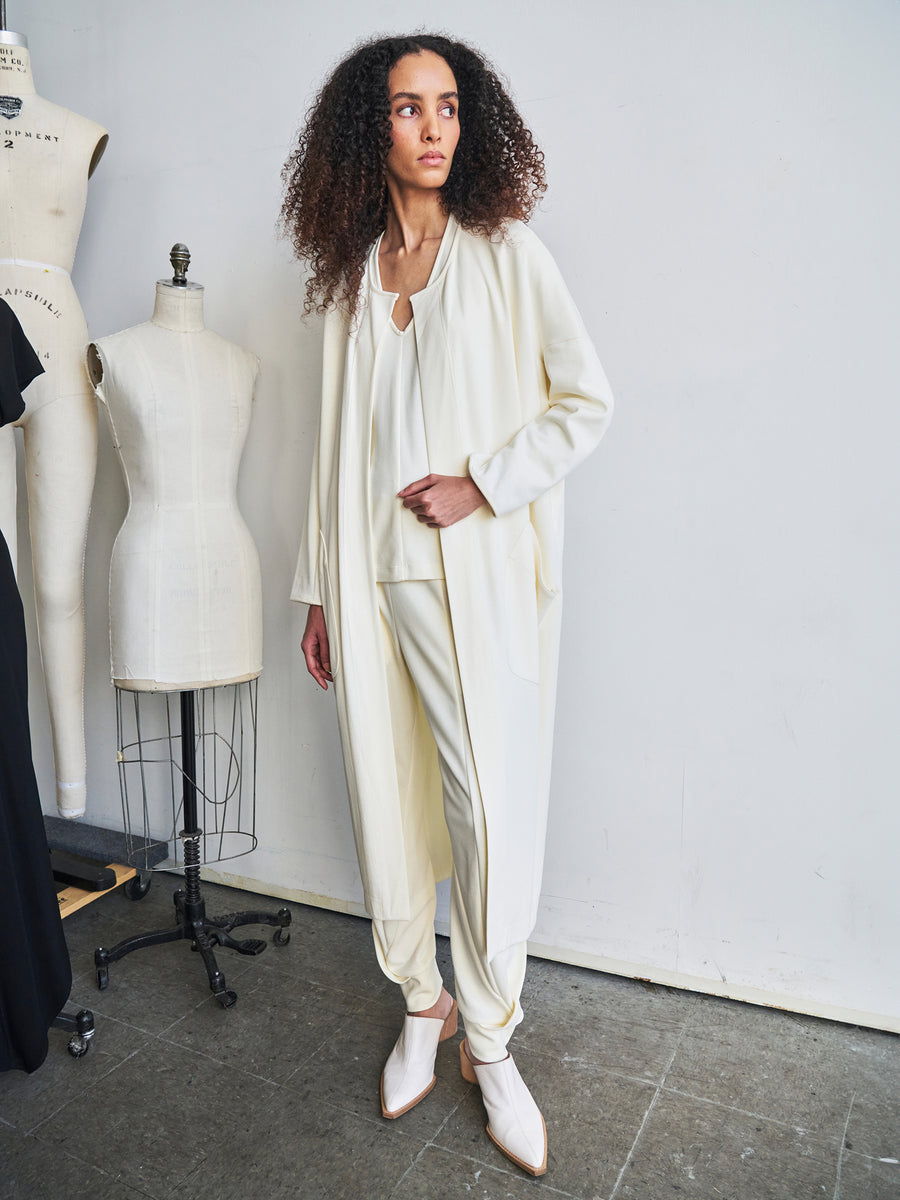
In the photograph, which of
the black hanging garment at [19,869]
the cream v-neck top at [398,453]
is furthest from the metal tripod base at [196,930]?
the cream v-neck top at [398,453]

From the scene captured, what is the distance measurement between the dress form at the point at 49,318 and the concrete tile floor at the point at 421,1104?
3.38ft

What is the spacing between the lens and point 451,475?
62.6 inches

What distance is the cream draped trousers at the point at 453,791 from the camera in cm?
160

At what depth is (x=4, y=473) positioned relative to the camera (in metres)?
2.23

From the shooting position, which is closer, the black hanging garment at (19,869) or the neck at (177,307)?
the black hanging garment at (19,869)

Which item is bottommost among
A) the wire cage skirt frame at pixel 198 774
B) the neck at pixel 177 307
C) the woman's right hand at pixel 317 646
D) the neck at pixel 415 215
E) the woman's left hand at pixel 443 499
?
the wire cage skirt frame at pixel 198 774

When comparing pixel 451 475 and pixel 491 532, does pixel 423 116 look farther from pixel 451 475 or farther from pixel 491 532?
pixel 491 532

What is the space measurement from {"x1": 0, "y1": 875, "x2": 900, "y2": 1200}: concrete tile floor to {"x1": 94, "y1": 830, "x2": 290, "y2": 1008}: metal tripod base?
0.23 feet

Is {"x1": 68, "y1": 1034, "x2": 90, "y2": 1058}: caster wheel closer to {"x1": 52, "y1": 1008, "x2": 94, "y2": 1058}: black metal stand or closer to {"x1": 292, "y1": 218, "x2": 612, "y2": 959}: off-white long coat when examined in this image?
{"x1": 52, "y1": 1008, "x2": 94, "y2": 1058}: black metal stand

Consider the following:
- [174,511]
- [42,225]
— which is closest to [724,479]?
[174,511]

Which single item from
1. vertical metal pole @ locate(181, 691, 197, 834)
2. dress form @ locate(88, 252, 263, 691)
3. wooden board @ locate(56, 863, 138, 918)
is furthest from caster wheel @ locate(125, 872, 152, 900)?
dress form @ locate(88, 252, 263, 691)

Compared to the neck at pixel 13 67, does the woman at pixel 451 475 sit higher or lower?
lower

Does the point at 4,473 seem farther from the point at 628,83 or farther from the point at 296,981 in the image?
the point at 628,83

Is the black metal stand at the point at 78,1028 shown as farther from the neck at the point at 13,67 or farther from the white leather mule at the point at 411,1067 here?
the neck at the point at 13,67
